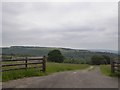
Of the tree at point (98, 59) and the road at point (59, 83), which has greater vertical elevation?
the road at point (59, 83)

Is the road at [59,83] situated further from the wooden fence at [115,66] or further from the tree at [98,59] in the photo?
the tree at [98,59]

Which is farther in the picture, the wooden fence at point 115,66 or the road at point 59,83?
the wooden fence at point 115,66

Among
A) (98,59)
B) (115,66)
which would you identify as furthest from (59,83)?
(98,59)

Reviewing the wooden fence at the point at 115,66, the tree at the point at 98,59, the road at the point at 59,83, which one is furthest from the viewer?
the tree at the point at 98,59

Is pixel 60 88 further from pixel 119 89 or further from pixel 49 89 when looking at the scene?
pixel 119 89

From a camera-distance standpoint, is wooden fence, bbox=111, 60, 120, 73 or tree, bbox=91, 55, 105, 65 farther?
tree, bbox=91, 55, 105, 65

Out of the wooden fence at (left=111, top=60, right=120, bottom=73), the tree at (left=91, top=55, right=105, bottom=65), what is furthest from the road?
the tree at (left=91, top=55, right=105, bottom=65)

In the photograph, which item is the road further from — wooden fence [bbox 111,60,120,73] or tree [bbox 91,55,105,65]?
tree [bbox 91,55,105,65]

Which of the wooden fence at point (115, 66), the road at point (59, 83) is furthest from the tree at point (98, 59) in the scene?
the road at point (59, 83)

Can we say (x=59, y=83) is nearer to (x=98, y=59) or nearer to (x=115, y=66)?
(x=115, y=66)

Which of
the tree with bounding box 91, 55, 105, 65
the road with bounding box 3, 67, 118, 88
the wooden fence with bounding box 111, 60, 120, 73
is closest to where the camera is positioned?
the road with bounding box 3, 67, 118, 88

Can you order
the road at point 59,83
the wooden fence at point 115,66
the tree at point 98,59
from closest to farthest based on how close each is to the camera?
the road at point 59,83 → the wooden fence at point 115,66 → the tree at point 98,59

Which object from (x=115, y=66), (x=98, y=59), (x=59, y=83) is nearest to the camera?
(x=59, y=83)

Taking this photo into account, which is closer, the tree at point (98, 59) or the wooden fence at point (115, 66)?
the wooden fence at point (115, 66)
